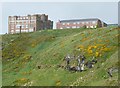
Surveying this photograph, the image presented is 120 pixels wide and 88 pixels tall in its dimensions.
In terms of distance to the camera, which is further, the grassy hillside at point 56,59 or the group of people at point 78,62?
the group of people at point 78,62

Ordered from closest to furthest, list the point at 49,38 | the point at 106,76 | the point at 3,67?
the point at 106,76 → the point at 3,67 → the point at 49,38

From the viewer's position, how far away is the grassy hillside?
50562 millimetres

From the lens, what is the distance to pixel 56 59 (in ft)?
209

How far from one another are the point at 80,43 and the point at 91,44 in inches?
151

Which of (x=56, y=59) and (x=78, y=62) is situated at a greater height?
(x=78, y=62)

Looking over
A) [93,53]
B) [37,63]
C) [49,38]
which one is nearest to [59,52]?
[37,63]

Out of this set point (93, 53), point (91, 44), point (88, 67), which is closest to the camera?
point (88, 67)

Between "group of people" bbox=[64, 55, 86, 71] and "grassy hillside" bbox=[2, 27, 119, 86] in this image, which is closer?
"grassy hillside" bbox=[2, 27, 119, 86]

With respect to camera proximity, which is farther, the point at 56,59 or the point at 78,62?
the point at 56,59

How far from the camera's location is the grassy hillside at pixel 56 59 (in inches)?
1991

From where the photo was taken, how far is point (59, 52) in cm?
6656

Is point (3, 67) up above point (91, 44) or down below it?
below

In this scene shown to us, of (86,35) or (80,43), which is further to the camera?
(86,35)

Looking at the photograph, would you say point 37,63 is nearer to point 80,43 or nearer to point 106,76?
point 80,43
